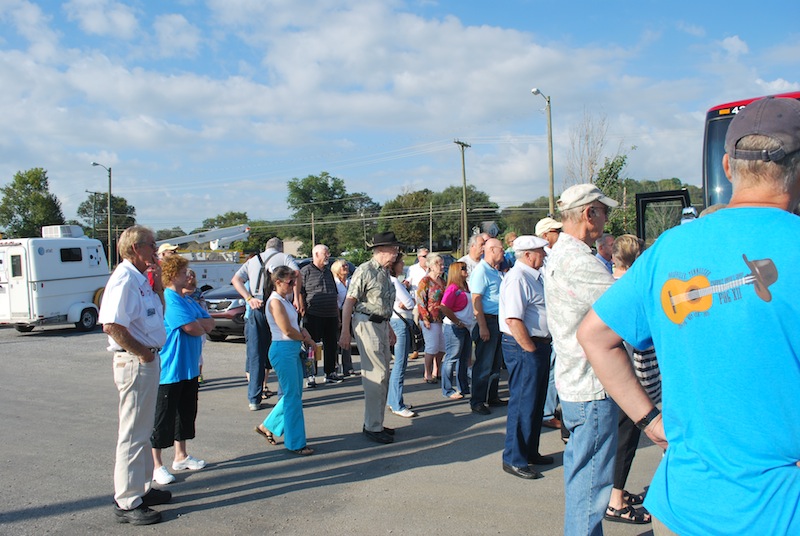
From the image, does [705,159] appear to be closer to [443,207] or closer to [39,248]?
[39,248]

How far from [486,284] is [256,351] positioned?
3025 millimetres

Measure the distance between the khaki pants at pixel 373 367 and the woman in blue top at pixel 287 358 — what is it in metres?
0.67

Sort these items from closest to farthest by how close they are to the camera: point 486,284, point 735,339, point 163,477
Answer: point 735,339, point 163,477, point 486,284

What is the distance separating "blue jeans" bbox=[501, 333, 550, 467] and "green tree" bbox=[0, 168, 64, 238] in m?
45.6

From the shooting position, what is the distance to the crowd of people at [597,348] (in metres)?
1.44

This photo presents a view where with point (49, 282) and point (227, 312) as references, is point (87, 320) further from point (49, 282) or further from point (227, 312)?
point (227, 312)

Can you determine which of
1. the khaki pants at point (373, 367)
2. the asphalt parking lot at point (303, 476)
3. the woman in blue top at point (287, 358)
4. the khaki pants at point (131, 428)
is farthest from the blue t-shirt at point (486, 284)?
the khaki pants at point (131, 428)

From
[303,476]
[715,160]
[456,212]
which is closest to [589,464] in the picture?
[303,476]

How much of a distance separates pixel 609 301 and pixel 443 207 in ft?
240

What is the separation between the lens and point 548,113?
2425 centimetres

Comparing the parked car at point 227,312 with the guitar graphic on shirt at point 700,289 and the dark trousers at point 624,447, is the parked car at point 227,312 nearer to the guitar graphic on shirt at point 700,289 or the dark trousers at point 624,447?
the dark trousers at point 624,447

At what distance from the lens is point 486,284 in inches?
273

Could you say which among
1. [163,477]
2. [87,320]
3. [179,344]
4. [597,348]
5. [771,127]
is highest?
[771,127]

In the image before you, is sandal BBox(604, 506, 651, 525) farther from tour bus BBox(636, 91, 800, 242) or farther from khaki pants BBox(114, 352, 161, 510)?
tour bus BBox(636, 91, 800, 242)
